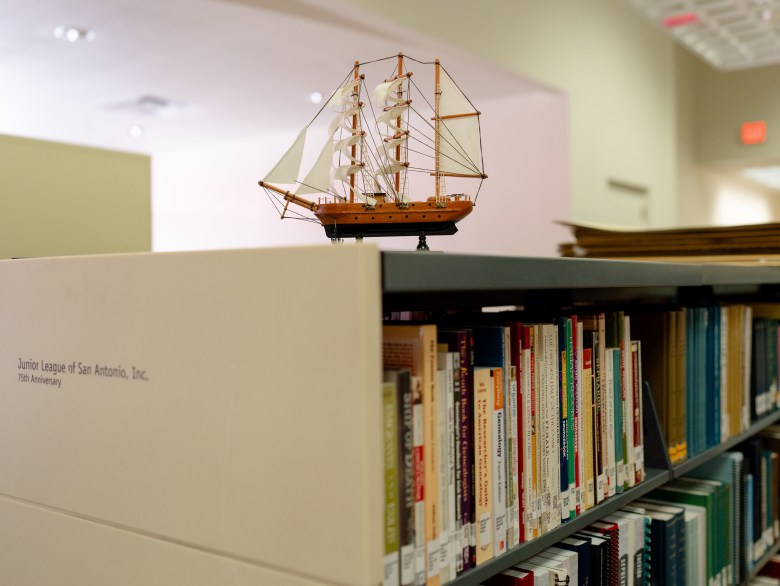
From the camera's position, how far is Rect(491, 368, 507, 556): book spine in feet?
3.03

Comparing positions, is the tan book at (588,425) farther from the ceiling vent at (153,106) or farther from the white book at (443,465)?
the ceiling vent at (153,106)

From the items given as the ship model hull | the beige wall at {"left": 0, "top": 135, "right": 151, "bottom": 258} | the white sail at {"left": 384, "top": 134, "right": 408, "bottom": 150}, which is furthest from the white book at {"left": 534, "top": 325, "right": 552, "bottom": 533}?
the beige wall at {"left": 0, "top": 135, "right": 151, "bottom": 258}

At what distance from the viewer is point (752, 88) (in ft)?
18.5

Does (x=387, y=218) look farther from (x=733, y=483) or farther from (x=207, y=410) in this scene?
(x=733, y=483)

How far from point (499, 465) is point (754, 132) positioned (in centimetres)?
546

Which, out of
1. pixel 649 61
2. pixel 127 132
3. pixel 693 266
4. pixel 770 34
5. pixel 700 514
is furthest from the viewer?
pixel 127 132

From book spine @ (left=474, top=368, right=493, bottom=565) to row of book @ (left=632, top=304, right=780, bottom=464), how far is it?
64cm

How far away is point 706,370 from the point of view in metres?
1.62

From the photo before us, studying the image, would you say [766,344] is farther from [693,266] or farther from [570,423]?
[570,423]

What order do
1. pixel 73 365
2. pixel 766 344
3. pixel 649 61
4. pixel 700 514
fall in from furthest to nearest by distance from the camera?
pixel 649 61 → pixel 766 344 → pixel 700 514 → pixel 73 365

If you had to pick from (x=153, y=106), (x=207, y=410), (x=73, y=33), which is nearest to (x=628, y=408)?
(x=207, y=410)

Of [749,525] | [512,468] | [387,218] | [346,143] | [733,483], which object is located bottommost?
[749,525]

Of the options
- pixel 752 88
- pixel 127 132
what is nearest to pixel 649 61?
pixel 752 88

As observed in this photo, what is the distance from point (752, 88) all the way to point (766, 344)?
4.33 meters
